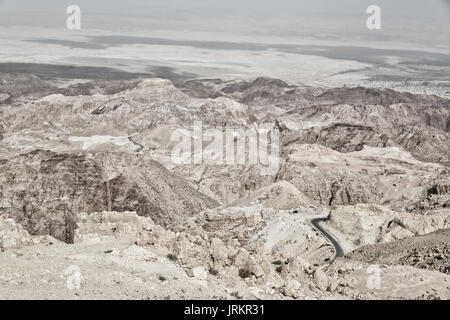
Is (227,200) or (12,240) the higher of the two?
(12,240)

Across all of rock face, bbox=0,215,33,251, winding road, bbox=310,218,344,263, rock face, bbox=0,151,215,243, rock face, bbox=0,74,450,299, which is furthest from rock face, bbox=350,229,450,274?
rock face, bbox=0,151,215,243

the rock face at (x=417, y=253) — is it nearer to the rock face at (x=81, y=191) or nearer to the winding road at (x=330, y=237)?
the winding road at (x=330, y=237)

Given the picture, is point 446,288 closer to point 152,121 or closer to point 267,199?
point 267,199

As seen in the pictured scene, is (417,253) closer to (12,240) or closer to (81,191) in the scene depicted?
(12,240)

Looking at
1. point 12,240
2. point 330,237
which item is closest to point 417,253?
point 330,237
